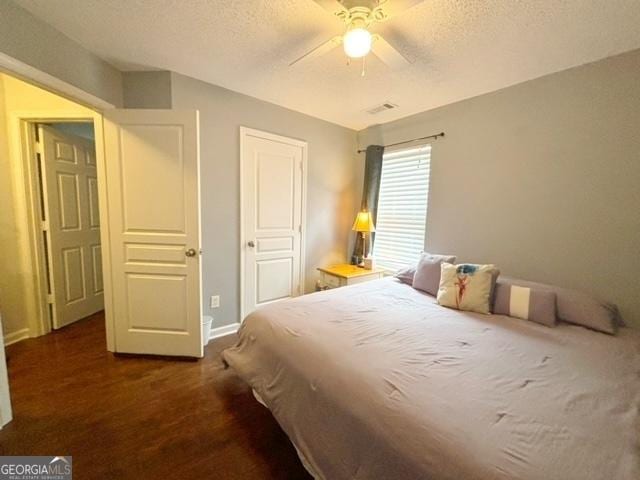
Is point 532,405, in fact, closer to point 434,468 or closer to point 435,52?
point 434,468

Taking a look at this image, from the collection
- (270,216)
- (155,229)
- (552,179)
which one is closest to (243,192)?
A: (270,216)

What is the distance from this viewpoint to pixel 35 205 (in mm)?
2506

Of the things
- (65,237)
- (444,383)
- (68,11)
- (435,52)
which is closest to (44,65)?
(68,11)

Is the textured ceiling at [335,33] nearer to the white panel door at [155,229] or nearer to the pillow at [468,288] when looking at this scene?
the white panel door at [155,229]

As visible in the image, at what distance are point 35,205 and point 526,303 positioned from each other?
419 cm

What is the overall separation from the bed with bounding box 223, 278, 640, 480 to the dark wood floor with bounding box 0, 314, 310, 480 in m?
0.29

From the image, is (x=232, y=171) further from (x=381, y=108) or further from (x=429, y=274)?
(x=429, y=274)

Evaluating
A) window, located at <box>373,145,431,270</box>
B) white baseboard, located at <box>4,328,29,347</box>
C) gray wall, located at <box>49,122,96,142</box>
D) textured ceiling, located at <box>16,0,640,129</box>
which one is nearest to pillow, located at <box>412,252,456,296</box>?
window, located at <box>373,145,431,270</box>

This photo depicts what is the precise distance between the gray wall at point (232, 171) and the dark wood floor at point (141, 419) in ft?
2.65

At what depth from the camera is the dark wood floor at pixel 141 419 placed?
1339 mm

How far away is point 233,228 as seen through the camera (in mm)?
2695

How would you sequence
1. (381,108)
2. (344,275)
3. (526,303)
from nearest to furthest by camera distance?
(526,303) → (381,108) → (344,275)

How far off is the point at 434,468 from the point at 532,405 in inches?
18.7

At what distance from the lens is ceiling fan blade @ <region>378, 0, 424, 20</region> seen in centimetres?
124
